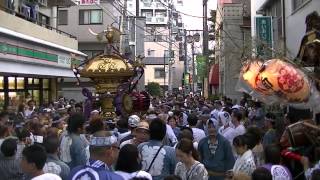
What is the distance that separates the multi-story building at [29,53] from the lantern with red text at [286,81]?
10042mm

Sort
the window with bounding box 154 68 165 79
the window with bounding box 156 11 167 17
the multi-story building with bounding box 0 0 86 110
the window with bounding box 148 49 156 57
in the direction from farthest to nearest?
the window with bounding box 156 11 167 17 < the window with bounding box 154 68 165 79 < the window with bounding box 148 49 156 57 < the multi-story building with bounding box 0 0 86 110

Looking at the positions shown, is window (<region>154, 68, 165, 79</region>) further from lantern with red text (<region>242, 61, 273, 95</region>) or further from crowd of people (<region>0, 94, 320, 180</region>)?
lantern with red text (<region>242, 61, 273, 95</region>)

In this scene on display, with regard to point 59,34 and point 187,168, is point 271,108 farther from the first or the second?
point 59,34

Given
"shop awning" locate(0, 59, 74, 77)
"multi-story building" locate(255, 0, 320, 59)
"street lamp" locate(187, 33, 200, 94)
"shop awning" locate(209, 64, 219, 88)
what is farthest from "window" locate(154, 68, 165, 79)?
"multi-story building" locate(255, 0, 320, 59)

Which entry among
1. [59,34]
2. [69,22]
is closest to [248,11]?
[59,34]

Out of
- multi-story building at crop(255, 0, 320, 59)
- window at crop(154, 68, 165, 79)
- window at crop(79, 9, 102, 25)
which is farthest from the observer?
window at crop(154, 68, 165, 79)

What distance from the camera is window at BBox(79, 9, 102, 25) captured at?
44.9 metres

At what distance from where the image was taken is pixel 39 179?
512 centimetres

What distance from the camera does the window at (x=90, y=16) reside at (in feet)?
147

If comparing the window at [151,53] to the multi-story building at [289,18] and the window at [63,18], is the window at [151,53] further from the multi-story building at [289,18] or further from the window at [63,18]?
the multi-story building at [289,18]

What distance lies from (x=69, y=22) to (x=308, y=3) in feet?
109

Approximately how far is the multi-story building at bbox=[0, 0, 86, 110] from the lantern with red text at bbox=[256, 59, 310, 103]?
10042 millimetres

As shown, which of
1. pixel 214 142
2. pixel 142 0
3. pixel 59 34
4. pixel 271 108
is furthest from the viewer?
pixel 142 0

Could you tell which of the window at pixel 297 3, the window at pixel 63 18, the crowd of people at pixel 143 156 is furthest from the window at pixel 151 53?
the crowd of people at pixel 143 156
